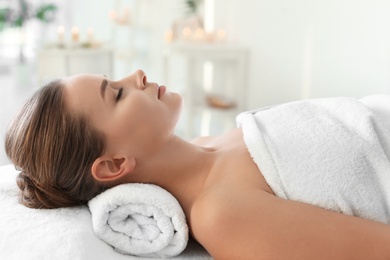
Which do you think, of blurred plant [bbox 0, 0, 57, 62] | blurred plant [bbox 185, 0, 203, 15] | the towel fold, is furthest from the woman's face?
blurred plant [bbox 0, 0, 57, 62]

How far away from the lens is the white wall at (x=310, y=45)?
281 centimetres

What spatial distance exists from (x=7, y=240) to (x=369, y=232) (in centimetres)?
68

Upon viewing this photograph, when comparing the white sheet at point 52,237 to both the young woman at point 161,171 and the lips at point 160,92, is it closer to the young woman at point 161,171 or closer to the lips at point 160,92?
the young woman at point 161,171

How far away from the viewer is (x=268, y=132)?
1.30 meters

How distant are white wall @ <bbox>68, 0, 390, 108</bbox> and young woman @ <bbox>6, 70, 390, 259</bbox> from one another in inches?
65.3

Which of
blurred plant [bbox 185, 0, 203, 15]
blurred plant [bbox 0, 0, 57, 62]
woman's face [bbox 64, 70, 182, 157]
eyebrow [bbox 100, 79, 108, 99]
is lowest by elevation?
woman's face [bbox 64, 70, 182, 157]

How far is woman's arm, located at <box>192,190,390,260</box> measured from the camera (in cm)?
100

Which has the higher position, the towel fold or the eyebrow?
the eyebrow

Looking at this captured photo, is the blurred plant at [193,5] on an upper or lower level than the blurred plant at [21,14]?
upper

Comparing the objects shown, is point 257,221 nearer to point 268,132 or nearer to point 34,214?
point 268,132

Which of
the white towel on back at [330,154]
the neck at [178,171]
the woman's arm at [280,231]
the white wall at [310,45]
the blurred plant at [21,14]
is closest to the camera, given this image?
the woman's arm at [280,231]

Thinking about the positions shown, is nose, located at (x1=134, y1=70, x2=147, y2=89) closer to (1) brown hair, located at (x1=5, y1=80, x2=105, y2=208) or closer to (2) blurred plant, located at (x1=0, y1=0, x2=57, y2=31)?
(1) brown hair, located at (x1=5, y1=80, x2=105, y2=208)

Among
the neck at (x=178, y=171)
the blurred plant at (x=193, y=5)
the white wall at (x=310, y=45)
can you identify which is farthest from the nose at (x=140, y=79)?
the blurred plant at (x=193, y=5)

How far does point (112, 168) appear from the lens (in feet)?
3.93
